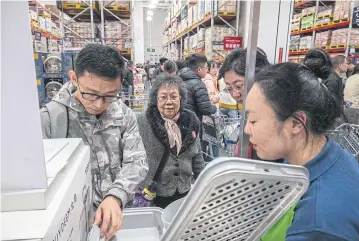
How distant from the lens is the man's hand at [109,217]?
0.80 meters

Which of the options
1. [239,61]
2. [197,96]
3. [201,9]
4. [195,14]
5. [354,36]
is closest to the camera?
[239,61]

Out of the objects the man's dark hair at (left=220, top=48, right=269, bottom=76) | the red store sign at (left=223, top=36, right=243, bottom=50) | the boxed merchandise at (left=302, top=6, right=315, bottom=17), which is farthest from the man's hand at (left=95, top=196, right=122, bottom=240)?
the boxed merchandise at (left=302, top=6, right=315, bottom=17)

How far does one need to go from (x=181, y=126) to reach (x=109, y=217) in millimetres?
1497

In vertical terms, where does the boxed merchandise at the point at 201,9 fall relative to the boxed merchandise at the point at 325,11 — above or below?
above

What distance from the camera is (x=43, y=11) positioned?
8.52 metres

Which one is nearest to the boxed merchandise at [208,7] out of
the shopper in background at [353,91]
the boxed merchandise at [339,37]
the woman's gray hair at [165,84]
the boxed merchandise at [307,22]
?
the boxed merchandise at [307,22]

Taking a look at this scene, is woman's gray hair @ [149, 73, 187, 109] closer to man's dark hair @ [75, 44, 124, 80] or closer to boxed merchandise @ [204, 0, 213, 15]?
man's dark hair @ [75, 44, 124, 80]

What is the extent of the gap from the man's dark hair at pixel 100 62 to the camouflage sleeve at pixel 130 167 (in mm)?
245

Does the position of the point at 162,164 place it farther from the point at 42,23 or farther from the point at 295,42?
the point at 42,23

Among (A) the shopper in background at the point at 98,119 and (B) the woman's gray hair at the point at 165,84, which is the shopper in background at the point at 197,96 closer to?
(B) the woman's gray hair at the point at 165,84

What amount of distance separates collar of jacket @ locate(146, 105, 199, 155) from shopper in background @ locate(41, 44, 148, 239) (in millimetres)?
928

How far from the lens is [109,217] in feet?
2.70

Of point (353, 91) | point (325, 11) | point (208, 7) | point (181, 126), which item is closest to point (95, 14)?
point (208, 7)

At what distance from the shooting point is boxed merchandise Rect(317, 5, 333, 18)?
5770 mm
